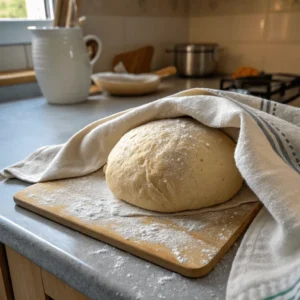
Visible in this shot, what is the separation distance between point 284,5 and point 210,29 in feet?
1.24

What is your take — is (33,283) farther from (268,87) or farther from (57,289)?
(268,87)

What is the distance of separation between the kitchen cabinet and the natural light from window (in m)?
1.04

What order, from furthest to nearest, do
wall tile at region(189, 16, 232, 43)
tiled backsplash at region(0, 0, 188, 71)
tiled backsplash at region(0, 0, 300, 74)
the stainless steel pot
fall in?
wall tile at region(189, 16, 232, 43), the stainless steel pot, tiled backsplash at region(0, 0, 300, 74), tiled backsplash at region(0, 0, 188, 71)

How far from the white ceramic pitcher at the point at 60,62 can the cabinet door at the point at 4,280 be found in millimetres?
662

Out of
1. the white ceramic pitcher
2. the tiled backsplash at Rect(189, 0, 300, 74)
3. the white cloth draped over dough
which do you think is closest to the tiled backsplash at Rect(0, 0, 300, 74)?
the tiled backsplash at Rect(189, 0, 300, 74)

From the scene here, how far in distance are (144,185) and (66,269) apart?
13 centimetres

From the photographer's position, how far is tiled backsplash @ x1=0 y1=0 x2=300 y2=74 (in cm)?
140

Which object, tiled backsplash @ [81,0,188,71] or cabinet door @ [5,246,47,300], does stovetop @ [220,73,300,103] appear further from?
cabinet door @ [5,246,47,300]

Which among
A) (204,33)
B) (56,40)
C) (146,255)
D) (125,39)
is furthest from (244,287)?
(204,33)

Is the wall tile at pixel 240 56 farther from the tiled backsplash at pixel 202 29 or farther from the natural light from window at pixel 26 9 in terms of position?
the natural light from window at pixel 26 9

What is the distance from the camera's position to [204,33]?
1766mm

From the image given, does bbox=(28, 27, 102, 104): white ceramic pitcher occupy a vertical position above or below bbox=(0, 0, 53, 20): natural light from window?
below

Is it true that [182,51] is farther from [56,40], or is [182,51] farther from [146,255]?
[146,255]

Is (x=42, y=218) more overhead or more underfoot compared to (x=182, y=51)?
more underfoot
